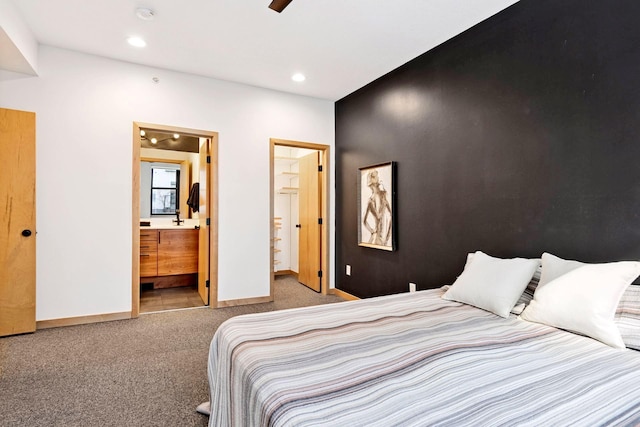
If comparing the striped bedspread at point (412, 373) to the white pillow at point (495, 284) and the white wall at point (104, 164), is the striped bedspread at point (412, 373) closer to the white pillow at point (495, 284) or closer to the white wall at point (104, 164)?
the white pillow at point (495, 284)

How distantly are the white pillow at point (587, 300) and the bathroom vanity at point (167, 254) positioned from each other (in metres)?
4.32

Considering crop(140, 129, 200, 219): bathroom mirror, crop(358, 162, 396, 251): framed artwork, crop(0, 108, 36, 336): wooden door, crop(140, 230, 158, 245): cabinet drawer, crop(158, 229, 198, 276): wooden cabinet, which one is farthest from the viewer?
crop(140, 129, 200, 219): bathroom mirror

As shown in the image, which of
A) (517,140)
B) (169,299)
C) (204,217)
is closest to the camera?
(517,140)

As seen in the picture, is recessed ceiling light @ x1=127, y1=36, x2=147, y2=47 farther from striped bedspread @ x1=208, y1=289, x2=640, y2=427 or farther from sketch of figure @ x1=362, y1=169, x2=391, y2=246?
striped bedspread @ x1=208, y1=289, x2=640, y2=427

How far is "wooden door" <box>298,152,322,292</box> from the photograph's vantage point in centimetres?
473

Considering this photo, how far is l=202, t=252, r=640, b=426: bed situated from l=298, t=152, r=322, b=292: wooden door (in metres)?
2.86

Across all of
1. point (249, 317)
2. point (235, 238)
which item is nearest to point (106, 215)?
point (235, 238)

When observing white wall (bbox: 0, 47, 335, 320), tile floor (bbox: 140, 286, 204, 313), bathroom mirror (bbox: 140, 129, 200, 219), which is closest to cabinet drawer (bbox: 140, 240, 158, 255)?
tile floor (bbox: 140, 286, 204, 313)

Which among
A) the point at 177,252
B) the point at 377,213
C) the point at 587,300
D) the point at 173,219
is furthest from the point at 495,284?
the point at 173,219

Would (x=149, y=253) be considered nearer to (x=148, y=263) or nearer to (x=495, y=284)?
(x=148, y=263)

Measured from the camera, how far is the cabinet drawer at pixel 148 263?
179 inches

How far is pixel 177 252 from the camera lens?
15.6 ft

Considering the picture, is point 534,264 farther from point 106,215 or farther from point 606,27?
point 106,215

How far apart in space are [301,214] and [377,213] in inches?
70.4
